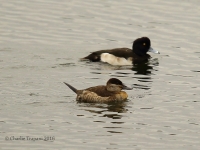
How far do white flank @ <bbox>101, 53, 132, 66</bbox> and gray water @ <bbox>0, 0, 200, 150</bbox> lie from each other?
283 mm

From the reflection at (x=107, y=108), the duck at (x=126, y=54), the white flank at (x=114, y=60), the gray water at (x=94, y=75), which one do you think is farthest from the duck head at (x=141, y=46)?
the reflection at (x=107, y=108)

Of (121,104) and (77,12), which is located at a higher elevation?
(77,12)

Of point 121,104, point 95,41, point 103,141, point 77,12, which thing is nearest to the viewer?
point 103,141

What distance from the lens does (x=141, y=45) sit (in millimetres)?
23094

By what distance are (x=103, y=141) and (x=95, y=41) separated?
10.2 meters

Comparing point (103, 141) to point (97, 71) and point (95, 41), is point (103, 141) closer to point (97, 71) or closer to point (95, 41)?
point (97, 71)

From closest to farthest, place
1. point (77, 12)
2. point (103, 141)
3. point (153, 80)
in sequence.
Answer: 1. point (103, 141)
2. point (153, 80)
3. point (77, 12)

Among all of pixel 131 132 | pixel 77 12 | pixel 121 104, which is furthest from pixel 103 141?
pixel 77 12

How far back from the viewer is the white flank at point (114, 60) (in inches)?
873

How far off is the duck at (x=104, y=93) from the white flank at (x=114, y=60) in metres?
4.64

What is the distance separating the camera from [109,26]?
2502cm

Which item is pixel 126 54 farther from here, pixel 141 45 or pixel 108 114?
pixel 108 114

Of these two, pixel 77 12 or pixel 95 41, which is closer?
pixel 95 41

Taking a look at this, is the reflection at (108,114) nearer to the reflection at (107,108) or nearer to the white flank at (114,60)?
the reflection at (107,108)
